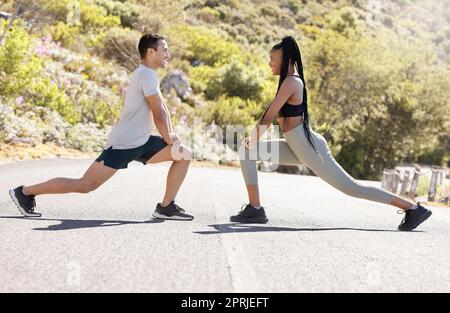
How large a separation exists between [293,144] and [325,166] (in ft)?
1.28

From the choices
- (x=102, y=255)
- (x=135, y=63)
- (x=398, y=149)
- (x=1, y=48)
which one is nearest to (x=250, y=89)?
(x=135, y=63)

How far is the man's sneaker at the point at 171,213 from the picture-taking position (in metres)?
6.11

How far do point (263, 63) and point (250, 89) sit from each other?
13.9 meters

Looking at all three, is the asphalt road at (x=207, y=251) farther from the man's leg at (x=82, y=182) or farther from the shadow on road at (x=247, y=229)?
the man's leg at (x=82, y=182)

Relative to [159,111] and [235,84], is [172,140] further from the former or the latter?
[235,84]

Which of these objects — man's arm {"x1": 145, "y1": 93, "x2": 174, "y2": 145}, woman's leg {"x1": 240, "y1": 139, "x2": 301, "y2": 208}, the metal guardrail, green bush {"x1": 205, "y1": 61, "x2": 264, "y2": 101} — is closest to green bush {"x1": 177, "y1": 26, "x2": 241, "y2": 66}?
green bush {"x1": 205, "y1": 61, "x2": 264, "y2": 101}

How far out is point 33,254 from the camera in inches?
160

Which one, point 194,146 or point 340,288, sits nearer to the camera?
point 340,288

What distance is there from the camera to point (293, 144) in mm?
6078

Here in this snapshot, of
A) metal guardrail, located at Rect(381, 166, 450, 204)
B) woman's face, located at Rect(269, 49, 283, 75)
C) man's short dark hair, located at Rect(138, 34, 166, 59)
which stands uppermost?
man's short dark hair, located at Rect(138, 34, 166, 59)

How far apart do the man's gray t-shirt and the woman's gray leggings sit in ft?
3.74

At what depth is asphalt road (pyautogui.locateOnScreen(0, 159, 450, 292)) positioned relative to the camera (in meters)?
3.47

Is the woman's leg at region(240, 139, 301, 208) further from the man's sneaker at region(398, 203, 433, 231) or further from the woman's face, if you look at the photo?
the man's sneaker at region(398, 203, 433, 231)
